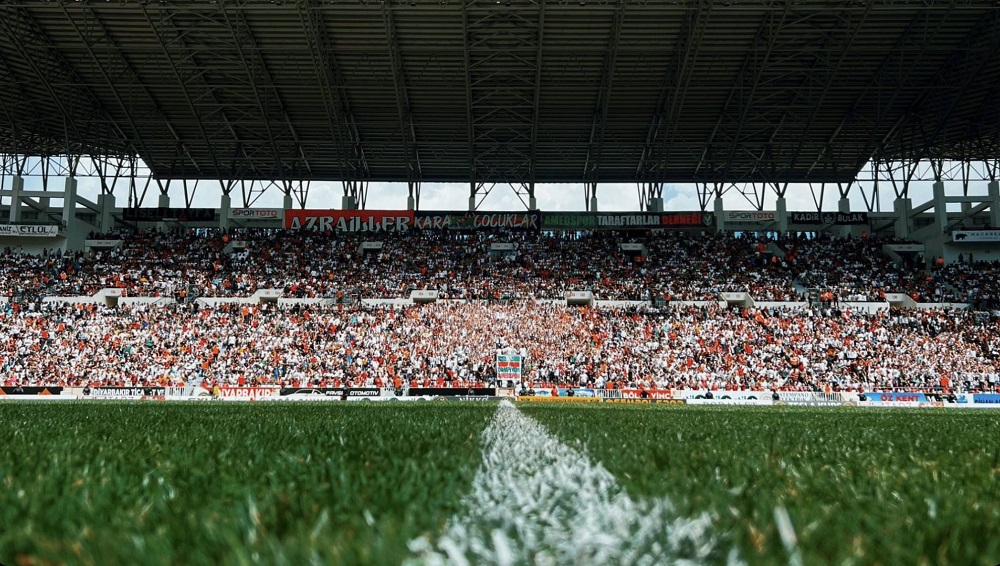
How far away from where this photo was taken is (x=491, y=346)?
3509 cm

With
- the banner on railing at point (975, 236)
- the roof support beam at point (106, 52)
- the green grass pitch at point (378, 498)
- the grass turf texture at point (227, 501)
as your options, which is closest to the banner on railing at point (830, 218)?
the banner on railing at point (975, 236)

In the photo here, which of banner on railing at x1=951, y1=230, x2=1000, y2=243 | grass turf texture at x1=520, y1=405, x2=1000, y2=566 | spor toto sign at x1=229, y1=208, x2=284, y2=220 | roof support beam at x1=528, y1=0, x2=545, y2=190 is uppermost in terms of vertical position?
roof support beam at x1=528, y1=0, x2=545, y2=190

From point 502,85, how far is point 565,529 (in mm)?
41671

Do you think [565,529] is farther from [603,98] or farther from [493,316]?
[603,98]

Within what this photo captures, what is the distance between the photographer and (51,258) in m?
46.2

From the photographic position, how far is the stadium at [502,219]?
32.1 metres

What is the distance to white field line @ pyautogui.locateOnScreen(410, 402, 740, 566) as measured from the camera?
154 cm

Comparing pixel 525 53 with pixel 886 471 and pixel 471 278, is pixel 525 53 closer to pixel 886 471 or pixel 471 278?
pixel 471 278

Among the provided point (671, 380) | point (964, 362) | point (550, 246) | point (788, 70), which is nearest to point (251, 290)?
point (550, 246)

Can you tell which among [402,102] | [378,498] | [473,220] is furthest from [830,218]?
[378,498]

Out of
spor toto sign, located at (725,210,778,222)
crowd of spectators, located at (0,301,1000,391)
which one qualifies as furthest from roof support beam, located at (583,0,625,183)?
crowd of spectators, located at (0,301,1000,391)

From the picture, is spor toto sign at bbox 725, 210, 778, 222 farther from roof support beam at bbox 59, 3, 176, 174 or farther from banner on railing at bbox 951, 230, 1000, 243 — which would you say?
roof support beam at bbox 59, 3, 176, 174

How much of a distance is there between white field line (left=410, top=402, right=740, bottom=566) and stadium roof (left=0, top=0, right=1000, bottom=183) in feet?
106

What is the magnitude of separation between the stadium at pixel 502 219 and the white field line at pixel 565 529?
130 inches
